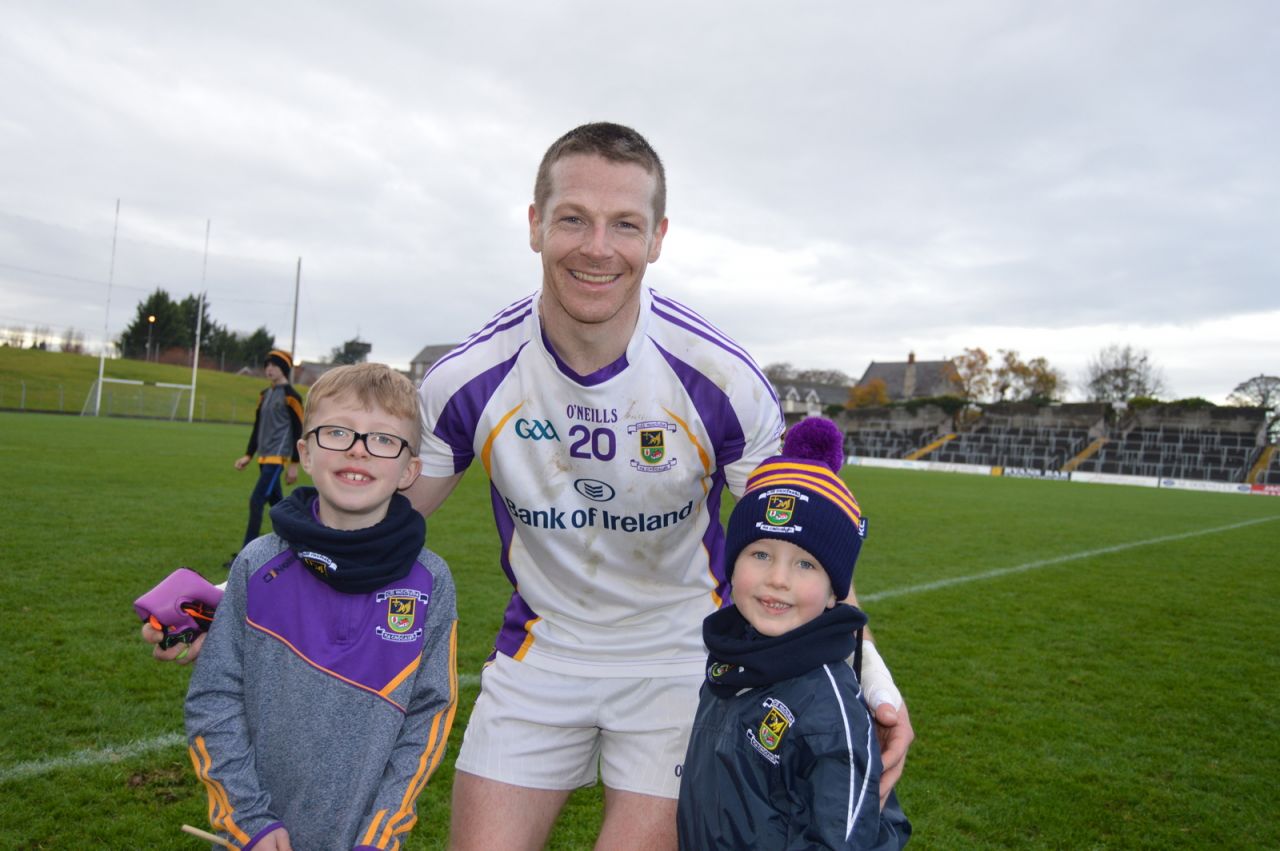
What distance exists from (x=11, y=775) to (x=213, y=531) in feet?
22.1

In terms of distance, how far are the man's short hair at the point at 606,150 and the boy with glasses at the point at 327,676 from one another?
40.0 inches

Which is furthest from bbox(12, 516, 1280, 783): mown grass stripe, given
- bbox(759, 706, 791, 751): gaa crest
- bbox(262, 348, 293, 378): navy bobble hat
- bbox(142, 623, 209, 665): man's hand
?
bbox(262, 348, 293, 378): navy bobble hat

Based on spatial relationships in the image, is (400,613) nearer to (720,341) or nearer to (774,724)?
(774,724)

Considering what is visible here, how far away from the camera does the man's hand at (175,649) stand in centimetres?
223

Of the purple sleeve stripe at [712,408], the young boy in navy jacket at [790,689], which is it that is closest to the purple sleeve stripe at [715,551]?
the purple sleeve stripe at [712,408]

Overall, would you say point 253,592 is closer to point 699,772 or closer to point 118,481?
point 699,772

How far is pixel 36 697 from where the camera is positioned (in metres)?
4.51

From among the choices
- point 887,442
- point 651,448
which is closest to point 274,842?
point 651,448

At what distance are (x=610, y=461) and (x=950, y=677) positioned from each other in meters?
4.47

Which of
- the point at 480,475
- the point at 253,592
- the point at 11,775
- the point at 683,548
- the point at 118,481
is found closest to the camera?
the point at 253,592

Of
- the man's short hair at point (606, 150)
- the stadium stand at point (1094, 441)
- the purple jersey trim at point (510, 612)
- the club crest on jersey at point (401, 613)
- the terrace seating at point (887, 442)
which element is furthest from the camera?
the terrace seating at point (887, 442)

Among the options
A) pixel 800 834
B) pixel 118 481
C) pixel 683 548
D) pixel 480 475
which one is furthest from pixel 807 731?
pixel 480 475

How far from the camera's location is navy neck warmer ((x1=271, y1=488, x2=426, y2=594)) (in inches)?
88.2

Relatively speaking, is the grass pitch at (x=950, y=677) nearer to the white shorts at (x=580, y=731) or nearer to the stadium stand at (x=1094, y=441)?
the white shorts at (x=580, y=731)
